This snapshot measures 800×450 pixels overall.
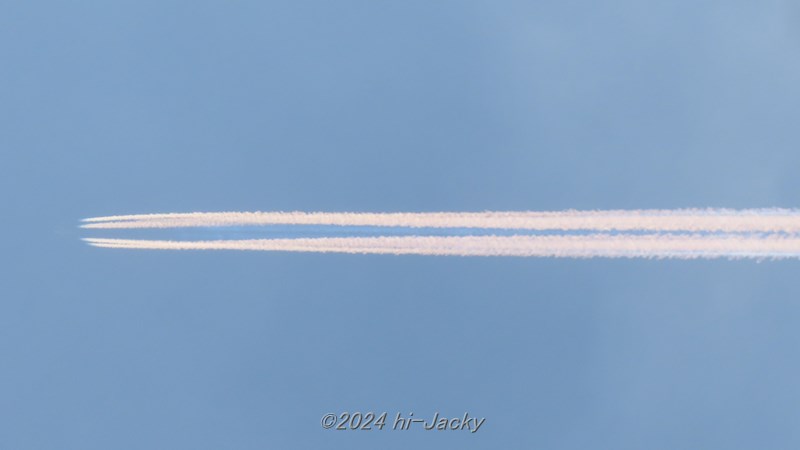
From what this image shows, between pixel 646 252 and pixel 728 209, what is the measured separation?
2268 millimetres

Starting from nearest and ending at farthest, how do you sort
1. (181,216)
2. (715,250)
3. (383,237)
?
(715,250) → (383,237) → (181,216)

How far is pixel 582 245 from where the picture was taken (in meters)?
13.9

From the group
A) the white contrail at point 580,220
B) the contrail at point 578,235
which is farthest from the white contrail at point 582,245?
the white contrail at point 580,220

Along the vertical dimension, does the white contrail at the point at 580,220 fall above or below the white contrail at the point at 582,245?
above

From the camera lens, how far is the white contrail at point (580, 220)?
1373cm

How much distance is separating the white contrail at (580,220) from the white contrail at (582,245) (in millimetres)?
218

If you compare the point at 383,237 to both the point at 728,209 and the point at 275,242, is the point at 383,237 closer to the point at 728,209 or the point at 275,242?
the point at 275,242

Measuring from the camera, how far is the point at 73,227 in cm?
1683

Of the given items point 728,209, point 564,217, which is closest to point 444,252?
point 564,217

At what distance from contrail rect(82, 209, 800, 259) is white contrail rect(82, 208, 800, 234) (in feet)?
0.07

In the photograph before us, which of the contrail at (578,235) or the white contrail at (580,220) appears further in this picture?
the white contrail at (580,220)

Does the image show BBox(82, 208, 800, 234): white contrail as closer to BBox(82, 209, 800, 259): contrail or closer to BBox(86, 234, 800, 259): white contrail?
BBox(82, 209, 800, 259): contrail

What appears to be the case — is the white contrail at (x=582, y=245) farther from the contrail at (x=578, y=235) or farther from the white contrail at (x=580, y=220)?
the white contrail at (x=580, y=220)

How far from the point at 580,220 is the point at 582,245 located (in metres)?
0.60
